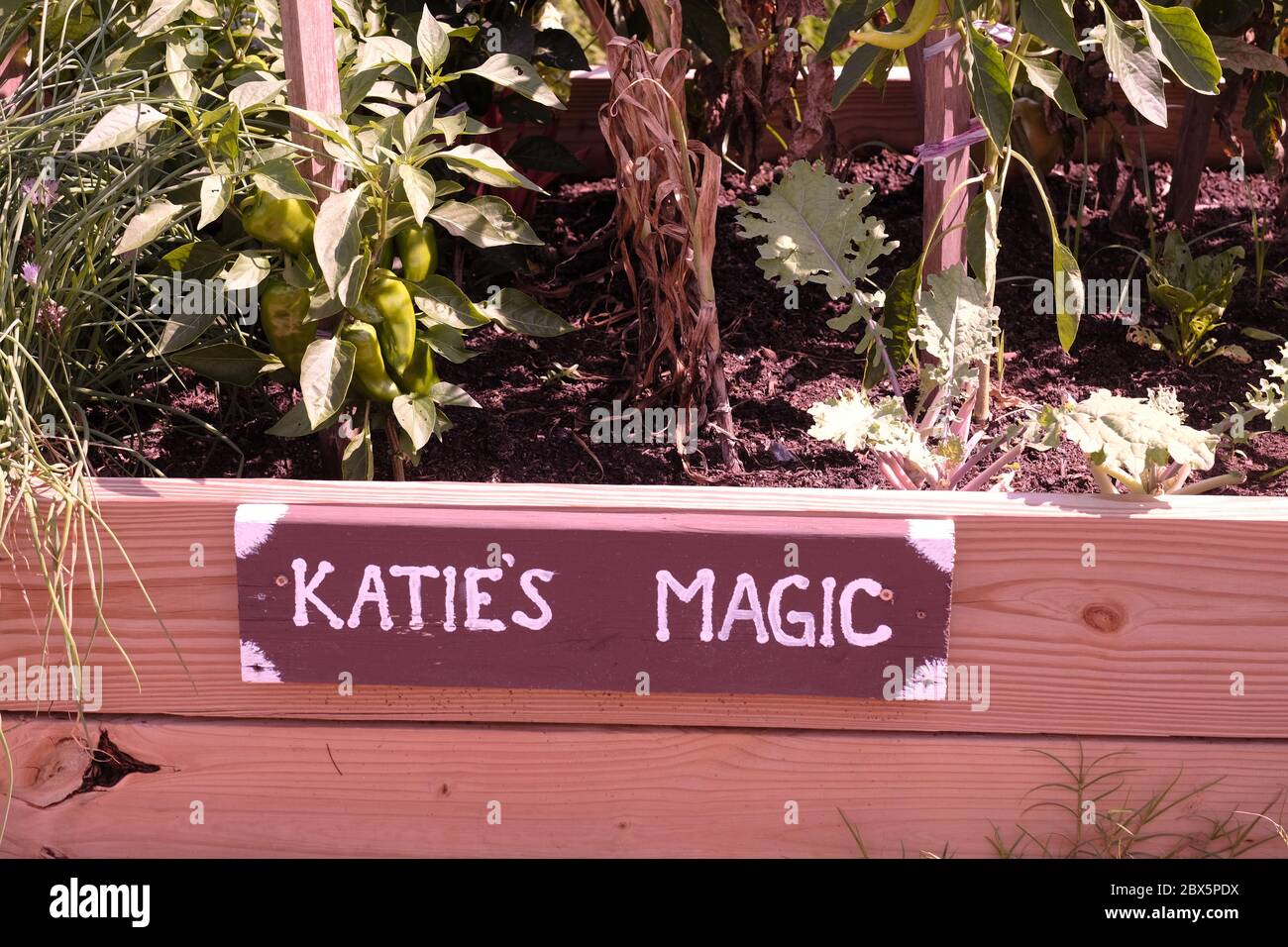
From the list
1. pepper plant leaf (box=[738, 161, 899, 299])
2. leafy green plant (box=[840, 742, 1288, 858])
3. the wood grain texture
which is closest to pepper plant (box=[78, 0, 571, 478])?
the wood grain texture

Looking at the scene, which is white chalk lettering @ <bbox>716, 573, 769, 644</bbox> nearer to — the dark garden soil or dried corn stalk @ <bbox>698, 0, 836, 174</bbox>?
the dark garden soil

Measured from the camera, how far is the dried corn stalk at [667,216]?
3.99 ft

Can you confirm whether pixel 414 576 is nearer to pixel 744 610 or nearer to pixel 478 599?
pixel 478 599

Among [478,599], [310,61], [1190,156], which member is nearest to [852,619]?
[478,599]

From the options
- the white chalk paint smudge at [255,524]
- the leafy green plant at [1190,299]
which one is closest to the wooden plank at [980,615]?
the white chalk paint smudge at [255,524]

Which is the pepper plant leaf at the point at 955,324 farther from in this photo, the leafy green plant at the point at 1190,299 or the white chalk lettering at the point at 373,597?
the white chalk lettering at the point at 373,597

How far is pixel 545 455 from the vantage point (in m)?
1.34

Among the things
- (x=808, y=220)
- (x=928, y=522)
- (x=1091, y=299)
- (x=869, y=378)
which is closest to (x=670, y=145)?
(x=808, y=220)

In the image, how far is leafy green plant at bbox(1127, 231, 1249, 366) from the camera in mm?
1444

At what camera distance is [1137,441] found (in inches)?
41.1

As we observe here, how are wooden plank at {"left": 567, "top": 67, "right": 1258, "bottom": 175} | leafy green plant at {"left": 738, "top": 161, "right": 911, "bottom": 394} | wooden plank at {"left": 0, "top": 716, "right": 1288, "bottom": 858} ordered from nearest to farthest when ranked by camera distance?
wooden plank at {"left": 0, "top": 716, "right": 1288, "bottom": 858}
leafy green plant at {"left": 738, "top": 161, "right": 911, "bottom": 394}
wooden plank at {"left": 567, "top": 67, "right": 1258, "bottom": 175}

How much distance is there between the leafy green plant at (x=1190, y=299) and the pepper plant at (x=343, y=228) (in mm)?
742

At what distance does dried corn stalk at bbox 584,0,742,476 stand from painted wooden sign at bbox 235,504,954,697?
0.27 metres

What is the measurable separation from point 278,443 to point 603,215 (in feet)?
1.96
